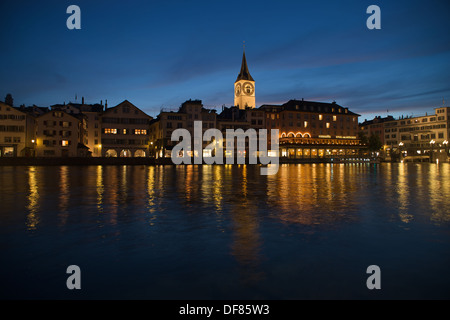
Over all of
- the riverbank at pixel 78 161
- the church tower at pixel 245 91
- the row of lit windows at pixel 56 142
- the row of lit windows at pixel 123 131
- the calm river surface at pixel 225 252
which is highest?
the church tower at pixel 245 91

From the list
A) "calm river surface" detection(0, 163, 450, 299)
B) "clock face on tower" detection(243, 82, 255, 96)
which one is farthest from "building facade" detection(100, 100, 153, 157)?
"calm river surface" detection(0, 163, 450, 299)

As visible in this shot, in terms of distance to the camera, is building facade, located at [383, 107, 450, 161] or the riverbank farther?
building facade, located at [383, 107, 450, 161]

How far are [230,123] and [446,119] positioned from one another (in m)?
76.0

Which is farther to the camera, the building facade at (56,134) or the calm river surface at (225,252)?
the building facade at (56,134)

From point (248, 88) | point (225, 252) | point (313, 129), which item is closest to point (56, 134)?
point (225, 252)

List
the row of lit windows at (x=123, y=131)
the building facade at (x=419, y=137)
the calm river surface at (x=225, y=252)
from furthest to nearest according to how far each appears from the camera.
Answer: the building facade at (x=419, y=137) → the row of lit windows at (x=123, y=131) → the calm river surface at (x=225, y=252)

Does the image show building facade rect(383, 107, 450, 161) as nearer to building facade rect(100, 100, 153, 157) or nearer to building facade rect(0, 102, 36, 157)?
building facade rect(100, 100, 153, 157)

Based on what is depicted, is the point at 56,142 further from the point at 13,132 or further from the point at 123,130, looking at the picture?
the point at 123,130

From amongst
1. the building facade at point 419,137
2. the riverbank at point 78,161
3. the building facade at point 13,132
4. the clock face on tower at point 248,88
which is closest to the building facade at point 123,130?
the riverbank at point 78,161

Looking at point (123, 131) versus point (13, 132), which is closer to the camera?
point (13, 132)

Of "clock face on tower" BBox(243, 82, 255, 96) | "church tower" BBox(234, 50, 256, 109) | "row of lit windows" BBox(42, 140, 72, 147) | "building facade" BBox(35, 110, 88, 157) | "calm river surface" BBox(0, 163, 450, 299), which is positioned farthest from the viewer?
"clock face on tower" BBox(243, 82, 255, 96)

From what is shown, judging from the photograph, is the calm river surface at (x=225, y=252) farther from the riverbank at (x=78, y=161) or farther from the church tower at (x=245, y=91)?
the church tower at (x=245, y=91)

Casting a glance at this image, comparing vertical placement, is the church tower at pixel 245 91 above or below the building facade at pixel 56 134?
above

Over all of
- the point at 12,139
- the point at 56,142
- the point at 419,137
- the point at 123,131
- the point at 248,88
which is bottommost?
the point at 56,142
